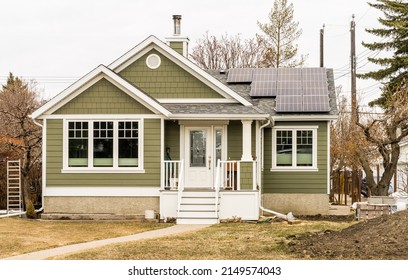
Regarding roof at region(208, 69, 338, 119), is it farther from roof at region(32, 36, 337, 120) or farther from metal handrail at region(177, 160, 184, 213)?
metal handrail at region(177, 160, 184, 213)

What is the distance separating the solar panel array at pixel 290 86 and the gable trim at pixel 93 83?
5.00 metres

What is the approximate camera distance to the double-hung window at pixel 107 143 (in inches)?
890

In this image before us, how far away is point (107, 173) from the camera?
74.5 feet

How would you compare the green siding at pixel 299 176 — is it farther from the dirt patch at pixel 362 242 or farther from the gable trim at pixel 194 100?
the dirt patch at pixel 362 242

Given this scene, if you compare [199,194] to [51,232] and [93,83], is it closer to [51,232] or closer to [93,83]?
[93,83]

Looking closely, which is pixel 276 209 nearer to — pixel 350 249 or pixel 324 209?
pixel 324 209

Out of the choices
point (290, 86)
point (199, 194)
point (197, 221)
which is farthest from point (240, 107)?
point (197, 221)

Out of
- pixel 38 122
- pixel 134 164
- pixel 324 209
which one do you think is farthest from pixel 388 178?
pixel 38 122

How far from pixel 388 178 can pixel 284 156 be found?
5183 millimetres

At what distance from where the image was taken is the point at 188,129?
78.9 ft

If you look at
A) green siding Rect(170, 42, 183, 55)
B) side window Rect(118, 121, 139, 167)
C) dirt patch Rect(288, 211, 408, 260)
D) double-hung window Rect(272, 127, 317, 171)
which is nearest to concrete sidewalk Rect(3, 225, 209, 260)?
side window Rect(118, 121, 139, 167)

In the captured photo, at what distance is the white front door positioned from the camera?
945 inches

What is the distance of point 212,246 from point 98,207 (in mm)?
7597

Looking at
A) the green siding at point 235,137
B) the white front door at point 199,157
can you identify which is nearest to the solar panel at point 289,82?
the green siding at point 235,137
